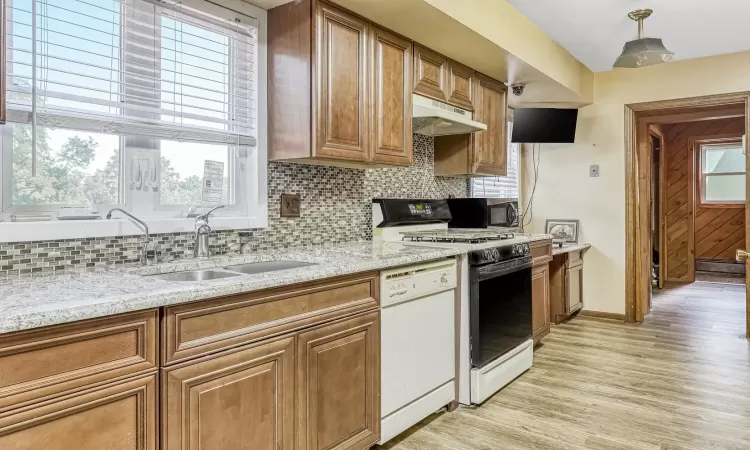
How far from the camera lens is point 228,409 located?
4.81 ft

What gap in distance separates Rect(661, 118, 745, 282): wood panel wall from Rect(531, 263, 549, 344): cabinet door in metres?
4.00

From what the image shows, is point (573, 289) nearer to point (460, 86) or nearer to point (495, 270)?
point (495, 270)

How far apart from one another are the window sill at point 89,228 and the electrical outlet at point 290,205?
12.1 inches

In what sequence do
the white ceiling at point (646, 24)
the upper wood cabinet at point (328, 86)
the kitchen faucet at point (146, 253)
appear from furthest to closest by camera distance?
the white ceiling at point (646, 24), the upper wood cabinet at point (328, 86), the kitchen faucet at point (146, 253)

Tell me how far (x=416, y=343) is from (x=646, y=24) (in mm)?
2857

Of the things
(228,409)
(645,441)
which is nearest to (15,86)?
(228,409)

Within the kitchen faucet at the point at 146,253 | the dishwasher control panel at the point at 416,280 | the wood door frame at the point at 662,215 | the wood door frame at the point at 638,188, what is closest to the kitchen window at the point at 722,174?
the wood door frame at the point at 662,215

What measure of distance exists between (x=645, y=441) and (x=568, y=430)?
0.34 metres

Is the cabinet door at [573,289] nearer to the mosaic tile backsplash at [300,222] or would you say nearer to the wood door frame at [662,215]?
the mosaic tile backsplash at [300,222]

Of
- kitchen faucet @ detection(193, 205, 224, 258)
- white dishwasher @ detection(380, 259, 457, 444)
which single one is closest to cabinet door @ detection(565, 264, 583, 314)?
white dishwasher @ detection(380, 259, 457, 444)

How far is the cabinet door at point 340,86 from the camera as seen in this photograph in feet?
7.35

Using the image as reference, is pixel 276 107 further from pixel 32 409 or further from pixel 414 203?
pixel 32 409

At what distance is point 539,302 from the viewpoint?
143 inches

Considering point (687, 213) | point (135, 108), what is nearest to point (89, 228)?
point (135, 108)
